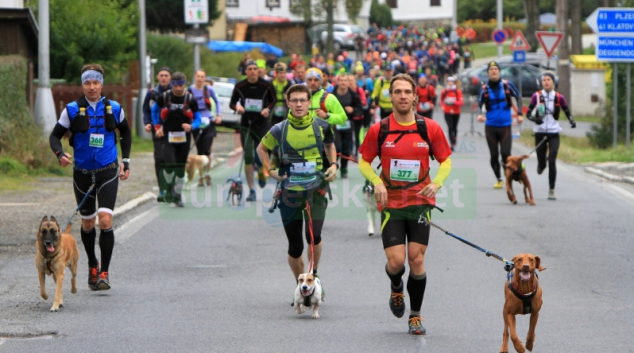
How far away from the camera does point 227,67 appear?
4425 centimetres

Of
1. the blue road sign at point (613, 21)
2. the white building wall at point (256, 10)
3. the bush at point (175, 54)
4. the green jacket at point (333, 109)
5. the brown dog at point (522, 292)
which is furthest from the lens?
the white building wall at point (256, 10)

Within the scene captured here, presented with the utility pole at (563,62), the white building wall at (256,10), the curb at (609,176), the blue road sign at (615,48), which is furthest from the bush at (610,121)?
the white building wall at (256,10)

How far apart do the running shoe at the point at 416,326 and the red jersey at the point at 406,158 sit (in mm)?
815

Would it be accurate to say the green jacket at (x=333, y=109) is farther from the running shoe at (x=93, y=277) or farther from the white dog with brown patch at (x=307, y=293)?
the white dog with brown patch at (x=307, y=293)

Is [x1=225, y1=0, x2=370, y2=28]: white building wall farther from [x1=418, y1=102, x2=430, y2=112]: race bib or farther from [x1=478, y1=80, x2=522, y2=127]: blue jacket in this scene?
[x1=478, y1=80, x2=522, y2=127]: blue jacket

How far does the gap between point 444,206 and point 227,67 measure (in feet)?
96.9

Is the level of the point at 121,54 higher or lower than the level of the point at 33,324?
higher

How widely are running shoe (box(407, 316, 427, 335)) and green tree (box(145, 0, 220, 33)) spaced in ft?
139

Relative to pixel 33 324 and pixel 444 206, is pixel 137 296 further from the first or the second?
pixel 444 206

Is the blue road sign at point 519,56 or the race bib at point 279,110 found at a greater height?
the blue road sign at point 519,56

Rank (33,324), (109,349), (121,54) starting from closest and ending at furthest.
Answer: (109,349) < (33,324) < (121,54)

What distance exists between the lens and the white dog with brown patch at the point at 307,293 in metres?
7.72

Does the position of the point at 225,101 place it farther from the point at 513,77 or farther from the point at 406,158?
the point at 406,158

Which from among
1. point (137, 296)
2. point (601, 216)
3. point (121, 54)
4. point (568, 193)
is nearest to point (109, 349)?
point (137, 296)
